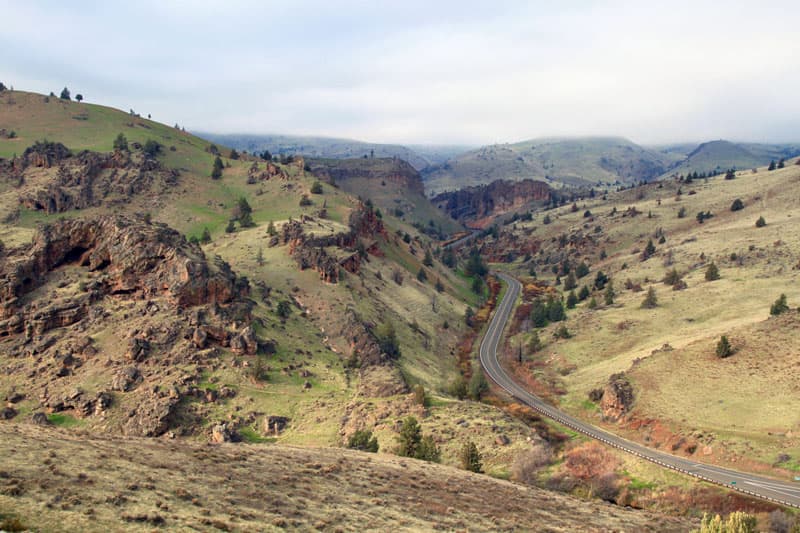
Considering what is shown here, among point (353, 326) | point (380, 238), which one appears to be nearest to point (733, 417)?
point (353, 326)

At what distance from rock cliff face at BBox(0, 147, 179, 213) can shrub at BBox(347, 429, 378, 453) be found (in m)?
103

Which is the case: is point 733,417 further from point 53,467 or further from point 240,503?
point 53,467

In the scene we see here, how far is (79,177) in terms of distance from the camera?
122 meters

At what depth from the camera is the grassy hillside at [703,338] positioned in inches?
2256

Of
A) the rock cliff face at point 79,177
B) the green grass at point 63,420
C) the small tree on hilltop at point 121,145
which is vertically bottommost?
the green grass at point 63,420

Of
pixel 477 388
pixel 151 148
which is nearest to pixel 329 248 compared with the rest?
pixel 477 388

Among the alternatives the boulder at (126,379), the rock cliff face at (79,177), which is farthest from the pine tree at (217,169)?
the boulder at (126,379)

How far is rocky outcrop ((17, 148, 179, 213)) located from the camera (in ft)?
374

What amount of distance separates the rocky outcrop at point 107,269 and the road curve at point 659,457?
1988 inches

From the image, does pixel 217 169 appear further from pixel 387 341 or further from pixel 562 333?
pixel 562 333

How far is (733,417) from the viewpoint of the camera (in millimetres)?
58562

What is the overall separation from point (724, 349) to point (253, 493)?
69.4m

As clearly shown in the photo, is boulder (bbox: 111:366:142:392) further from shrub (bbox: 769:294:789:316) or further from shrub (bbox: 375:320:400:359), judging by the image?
shrub (bbox: 769:294:789:316)

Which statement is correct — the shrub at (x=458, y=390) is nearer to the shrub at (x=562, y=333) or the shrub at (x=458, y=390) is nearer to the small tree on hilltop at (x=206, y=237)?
the shrub at (x=562, y=333)
